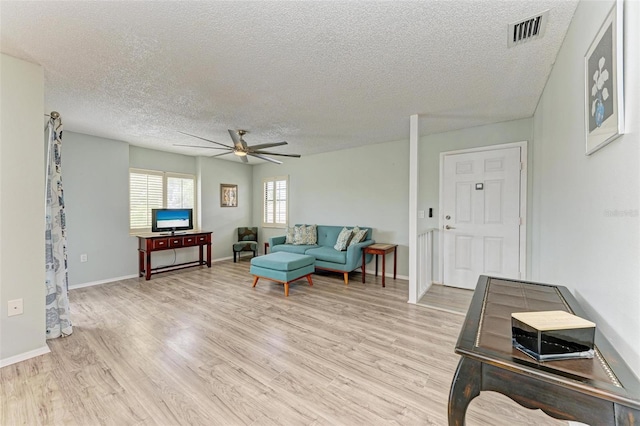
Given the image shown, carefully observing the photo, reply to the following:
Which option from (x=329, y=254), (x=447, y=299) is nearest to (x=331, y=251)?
(x=329, y=254)

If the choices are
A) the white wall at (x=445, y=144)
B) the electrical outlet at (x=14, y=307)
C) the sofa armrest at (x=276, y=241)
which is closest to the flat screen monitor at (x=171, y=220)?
the sofa armrest at (x=276, y=241)

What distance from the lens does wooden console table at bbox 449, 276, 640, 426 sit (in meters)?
0.66

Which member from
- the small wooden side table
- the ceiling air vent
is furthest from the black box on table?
the small wooden side table

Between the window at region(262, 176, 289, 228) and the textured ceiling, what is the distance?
2855mm

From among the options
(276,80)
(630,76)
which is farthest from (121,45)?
(630,76)

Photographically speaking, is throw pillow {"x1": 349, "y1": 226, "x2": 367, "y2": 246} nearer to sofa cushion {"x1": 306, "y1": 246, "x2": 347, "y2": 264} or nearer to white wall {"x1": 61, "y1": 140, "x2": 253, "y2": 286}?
sofa cushion {"x1": 306, "y1": 246, "x2": 347, "y2": 264}

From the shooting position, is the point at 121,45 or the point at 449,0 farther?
the point at 121,45

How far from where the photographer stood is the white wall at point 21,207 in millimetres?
2051

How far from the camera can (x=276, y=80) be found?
7.97ft

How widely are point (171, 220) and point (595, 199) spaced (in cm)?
568

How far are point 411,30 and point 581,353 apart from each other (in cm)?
191

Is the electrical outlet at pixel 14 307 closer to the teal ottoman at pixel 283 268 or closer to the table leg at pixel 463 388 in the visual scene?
the teal ottoman at pixel 283 268

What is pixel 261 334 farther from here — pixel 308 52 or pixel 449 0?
pixel 449 0

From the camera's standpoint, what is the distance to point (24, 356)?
2117mm
